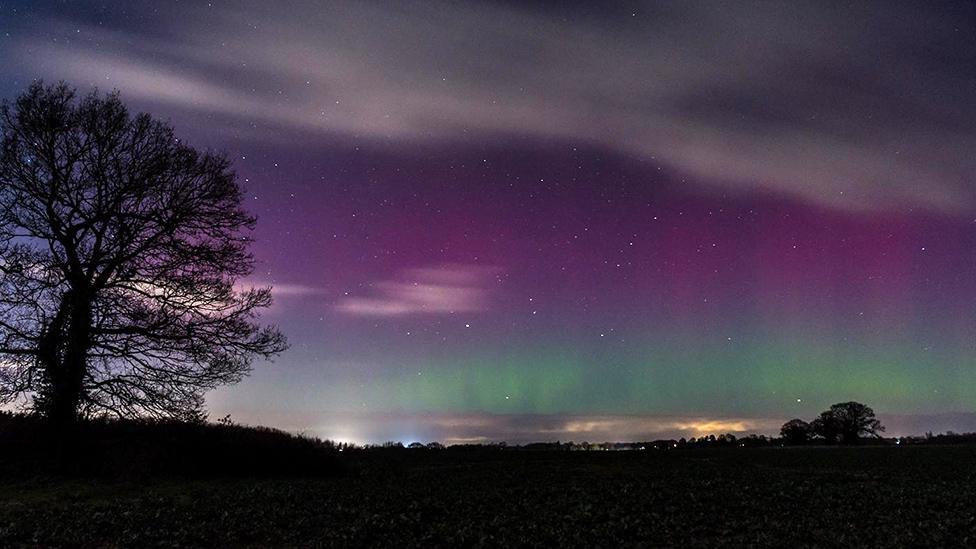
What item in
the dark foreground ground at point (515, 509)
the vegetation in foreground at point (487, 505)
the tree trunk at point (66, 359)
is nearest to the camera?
the dark foreground ground at point (515, 509)

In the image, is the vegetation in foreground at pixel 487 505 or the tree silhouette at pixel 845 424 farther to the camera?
the tree silhouette at pixel 845 424

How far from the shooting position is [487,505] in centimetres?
2016

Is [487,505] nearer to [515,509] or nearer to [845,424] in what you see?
[515,509]

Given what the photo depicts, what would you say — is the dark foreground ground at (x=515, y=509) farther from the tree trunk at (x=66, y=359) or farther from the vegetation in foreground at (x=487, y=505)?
the tree trunk at (x=66, y=359)

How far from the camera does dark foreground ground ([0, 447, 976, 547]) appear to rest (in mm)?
16625

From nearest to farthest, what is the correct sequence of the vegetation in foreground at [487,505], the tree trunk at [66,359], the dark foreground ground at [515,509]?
the dark foreground ground at [515,509]
the vegetation in foreground at [487,505]
the tree trunk at [66,359]

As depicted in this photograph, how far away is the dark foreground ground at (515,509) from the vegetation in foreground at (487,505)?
2.3 inches

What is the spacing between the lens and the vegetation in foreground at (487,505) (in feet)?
54.9

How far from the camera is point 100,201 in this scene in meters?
29.8

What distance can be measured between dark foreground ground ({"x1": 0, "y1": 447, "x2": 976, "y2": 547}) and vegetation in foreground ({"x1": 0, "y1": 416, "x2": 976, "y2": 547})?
0.06 metres

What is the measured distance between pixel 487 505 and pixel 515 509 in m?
1.03

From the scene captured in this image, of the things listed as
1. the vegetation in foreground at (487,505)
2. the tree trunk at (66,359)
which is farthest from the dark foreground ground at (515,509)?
the tree trunk at (66,359)

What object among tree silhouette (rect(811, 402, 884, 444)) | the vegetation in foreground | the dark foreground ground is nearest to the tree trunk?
the vegetation in foreground

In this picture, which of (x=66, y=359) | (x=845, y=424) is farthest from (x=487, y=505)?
(x=845, y=424)
